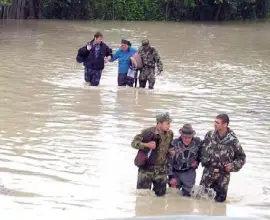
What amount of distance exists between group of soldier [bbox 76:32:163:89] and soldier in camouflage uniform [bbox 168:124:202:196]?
767 cm

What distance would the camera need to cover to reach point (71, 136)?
1189 cm

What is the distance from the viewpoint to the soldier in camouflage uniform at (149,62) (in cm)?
1656

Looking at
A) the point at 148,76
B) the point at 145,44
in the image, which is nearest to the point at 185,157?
the point at 145,44

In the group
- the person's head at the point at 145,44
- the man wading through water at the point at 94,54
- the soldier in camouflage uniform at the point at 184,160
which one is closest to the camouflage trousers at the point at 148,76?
the person's head at the point at 145,44

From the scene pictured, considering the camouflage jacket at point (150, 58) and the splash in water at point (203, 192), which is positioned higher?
the camouflage jacket at point (150, 58)

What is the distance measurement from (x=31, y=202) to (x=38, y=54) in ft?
50.4

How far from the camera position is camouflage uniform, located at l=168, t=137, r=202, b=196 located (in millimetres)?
8570

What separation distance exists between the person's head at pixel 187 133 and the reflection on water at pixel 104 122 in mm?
753

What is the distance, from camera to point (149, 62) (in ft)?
54.6

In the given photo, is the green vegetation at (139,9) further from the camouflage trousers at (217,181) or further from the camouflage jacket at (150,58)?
the camouflage trousers at (217,181)

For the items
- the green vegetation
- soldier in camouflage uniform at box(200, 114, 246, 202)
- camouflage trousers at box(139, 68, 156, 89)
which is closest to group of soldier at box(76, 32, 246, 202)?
soldier in camouflage uniform at box(200, 114, 246, 202)

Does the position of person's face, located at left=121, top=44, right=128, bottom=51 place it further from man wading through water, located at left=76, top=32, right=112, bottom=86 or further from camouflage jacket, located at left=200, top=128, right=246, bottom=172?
camouflage jacket, located at left=200, top=128, right=246, bottom=172

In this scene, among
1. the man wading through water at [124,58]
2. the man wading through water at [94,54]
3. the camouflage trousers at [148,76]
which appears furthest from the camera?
the camouflage trousers at [148,76]

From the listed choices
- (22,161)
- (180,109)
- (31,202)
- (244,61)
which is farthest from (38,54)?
(31,202)
